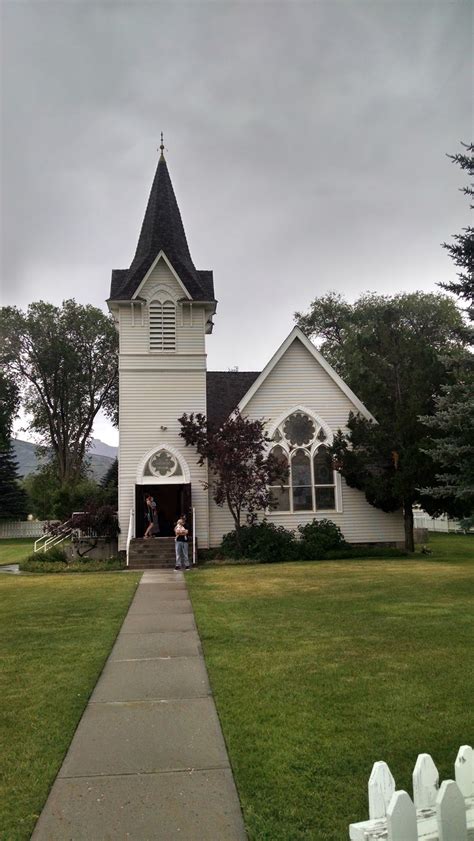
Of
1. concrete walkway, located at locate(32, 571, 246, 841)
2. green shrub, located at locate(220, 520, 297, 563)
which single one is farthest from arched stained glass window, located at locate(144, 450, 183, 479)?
concrete walkway, located at locate(32, 571, 246, 841)

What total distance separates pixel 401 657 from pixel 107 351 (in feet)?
147

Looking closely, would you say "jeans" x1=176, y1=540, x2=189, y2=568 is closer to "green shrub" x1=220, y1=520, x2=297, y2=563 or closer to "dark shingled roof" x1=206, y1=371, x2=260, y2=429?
"green shrub" x1=220, y1=520, x2=297, y2=563

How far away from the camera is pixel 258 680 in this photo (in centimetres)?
637

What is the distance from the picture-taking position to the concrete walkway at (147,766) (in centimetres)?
361

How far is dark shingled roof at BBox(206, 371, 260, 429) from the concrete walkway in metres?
18.8

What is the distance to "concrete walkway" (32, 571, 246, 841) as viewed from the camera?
11.8 ft

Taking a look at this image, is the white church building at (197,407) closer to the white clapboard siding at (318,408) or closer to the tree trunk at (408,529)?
the white clapboard siding at (318,408)

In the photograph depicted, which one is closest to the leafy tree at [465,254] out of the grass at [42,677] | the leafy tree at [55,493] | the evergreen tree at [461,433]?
the evergreen tree at [461,433]

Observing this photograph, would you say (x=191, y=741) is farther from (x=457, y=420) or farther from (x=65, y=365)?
(x=65, y=365)

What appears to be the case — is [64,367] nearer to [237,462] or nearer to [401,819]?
[237,462]

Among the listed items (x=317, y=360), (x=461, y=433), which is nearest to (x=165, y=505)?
(x=317, y=360)

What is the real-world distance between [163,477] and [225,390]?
588cm

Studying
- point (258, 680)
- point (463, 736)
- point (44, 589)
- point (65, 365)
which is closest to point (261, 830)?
point (463, 736)

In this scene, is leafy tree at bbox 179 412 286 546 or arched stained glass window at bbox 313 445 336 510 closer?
leafy tree at bbox 179 412 286 546
